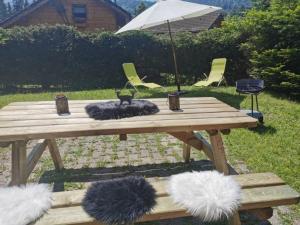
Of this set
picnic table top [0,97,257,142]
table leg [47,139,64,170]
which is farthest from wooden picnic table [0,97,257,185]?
table leg [47,139,64,170]

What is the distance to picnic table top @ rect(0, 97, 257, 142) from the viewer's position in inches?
103

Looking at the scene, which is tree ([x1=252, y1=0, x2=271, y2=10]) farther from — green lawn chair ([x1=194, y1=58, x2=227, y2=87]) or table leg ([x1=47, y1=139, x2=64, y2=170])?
table leg ([x1=47, y1=139, x2=64, y2=170])

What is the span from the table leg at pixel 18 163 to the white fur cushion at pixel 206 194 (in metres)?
1.37

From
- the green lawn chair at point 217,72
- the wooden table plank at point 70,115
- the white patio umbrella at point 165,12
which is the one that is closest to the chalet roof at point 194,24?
the green lawn chair at point 217,72

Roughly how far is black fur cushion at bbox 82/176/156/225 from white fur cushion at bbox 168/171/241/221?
19 centimetres

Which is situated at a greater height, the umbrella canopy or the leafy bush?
the umbrella canopy

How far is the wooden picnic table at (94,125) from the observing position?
2643 mm

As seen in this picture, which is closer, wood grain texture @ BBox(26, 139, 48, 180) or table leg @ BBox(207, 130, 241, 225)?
table leg @ BBox(207, 130, 241, 225)

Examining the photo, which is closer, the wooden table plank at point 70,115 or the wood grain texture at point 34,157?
the wooden table plank at point 70,115

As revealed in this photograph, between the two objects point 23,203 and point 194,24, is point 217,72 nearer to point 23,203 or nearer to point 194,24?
point 23,203

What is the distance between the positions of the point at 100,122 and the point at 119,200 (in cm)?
91

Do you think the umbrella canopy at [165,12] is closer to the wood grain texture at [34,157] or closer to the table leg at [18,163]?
the wood grain texture at [34,157]

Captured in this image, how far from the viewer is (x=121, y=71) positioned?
37.6ft

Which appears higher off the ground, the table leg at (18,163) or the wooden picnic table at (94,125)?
the wooden picnic table at (94,125)
